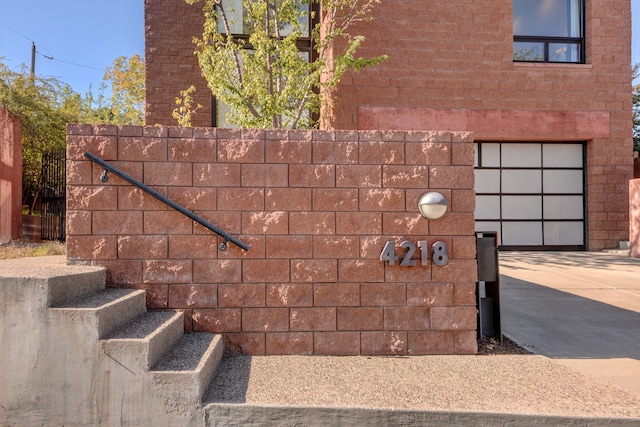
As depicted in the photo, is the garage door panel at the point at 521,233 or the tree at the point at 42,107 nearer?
the garage door panel at the point at 521,233

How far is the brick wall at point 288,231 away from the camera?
11.9 feet

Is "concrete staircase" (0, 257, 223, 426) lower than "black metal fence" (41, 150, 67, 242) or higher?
lower

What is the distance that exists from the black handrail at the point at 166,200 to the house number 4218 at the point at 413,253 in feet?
4.20

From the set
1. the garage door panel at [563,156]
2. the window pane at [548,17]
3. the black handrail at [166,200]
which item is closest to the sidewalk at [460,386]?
the black handrail at [166,200]

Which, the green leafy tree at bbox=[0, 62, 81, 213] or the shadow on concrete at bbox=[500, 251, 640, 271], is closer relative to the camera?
the shadow on concrete at bbox=[500, 251, 640, 271]

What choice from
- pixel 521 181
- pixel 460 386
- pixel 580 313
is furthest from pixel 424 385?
pixel 521 181

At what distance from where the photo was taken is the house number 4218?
3740mm

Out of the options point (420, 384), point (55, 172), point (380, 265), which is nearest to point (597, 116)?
point (380, 265)

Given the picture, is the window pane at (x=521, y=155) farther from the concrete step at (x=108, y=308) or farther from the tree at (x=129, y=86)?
the tree at (x=129, y=86)

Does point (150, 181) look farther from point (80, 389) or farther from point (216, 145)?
point (80, 389)

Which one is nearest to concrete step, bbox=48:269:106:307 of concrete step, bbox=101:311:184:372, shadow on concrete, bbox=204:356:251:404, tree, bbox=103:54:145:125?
concrete step, bbox=101:311:184:372

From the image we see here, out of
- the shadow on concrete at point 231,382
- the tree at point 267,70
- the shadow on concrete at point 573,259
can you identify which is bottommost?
the shadow on concrete at point 231,382

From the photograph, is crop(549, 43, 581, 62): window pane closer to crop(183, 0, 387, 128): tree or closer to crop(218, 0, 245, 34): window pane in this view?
crop(183, 0, 387, 128): tree

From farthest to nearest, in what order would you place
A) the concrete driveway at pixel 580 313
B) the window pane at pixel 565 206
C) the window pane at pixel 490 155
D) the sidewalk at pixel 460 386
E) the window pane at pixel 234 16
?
the window pane at pixel 565 206 → the window pane at pixel 490 155 → the window pane at pixel 234 16 → the concrete driveway at pixel 580 313 → the sidewalk at pixel 460 386
